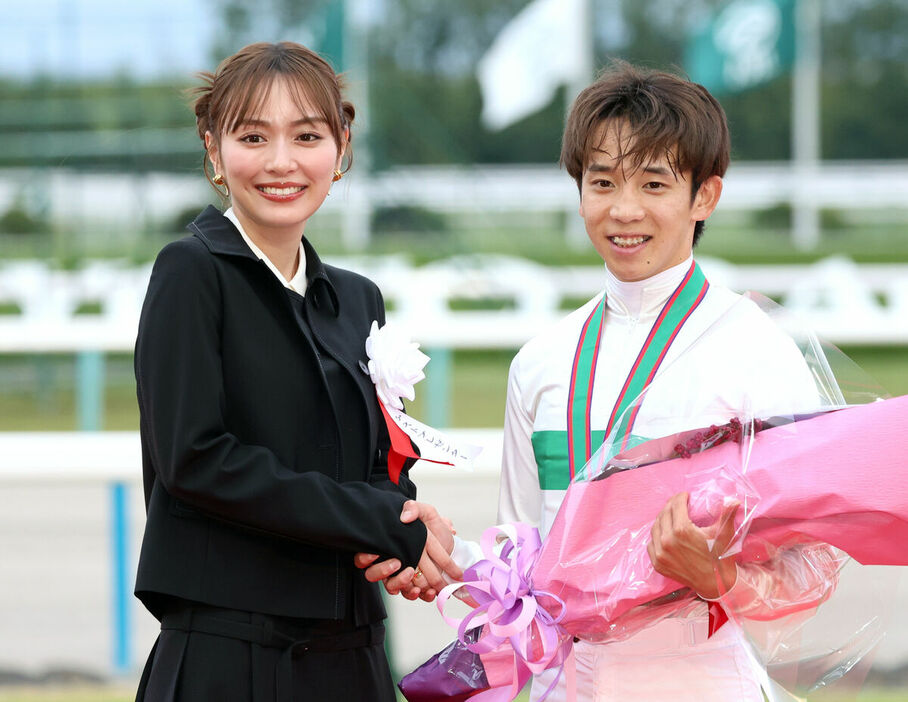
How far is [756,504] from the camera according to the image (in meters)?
2.04

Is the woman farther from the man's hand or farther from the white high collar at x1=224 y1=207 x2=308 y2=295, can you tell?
the man's hand

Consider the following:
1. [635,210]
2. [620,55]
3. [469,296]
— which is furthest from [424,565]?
[620,55]

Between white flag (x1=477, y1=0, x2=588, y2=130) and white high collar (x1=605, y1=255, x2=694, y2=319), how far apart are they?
507 inches

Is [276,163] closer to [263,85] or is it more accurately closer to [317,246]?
[263,85]

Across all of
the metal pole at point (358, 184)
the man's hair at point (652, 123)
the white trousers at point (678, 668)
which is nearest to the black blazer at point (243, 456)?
the white trousers at point (678, 668)

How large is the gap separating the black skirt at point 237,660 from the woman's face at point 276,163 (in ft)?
2.37

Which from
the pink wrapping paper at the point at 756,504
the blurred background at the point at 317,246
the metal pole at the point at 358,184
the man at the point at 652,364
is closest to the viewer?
the pink wrapping paper at the point at 756,504

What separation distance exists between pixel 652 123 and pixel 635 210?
7.0 inches

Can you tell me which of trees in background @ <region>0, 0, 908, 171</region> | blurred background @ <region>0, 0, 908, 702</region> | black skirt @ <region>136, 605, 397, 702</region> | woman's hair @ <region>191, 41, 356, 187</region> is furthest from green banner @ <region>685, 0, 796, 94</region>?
black skirt @ <region>136, 605, 397, 702</region>

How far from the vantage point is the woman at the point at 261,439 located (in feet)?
7.30

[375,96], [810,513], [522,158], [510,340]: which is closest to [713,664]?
[810,513]

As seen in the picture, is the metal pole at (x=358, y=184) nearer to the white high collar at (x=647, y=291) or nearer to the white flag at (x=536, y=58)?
the white flag at (x=536, y=58)

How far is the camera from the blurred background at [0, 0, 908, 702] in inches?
210

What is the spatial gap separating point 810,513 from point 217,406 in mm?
1006
